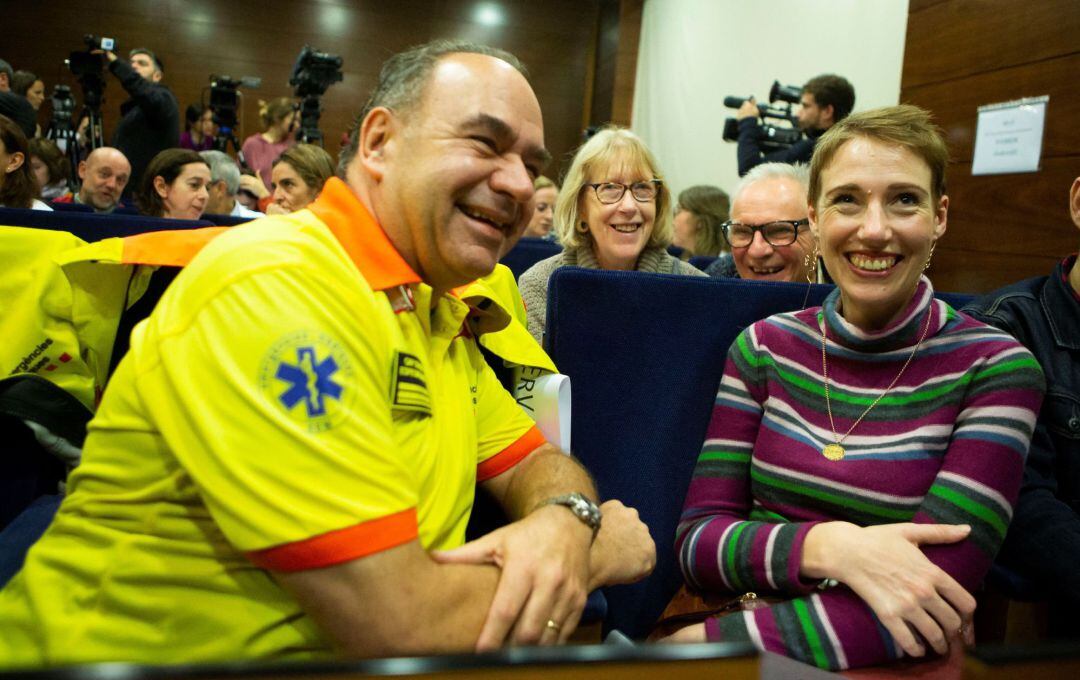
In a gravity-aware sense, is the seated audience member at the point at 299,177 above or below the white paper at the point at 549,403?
above

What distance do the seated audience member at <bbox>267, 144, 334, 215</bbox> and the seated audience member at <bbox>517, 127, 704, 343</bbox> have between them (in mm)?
1598

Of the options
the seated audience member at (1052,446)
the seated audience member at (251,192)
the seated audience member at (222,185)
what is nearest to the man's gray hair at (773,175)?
the seated audience member at (1052,446)

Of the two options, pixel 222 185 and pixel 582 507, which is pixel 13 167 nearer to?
pixel 222 185

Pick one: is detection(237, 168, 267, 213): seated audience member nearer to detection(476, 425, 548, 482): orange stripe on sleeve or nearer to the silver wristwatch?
detection(476, 425, 548, 482): orange stripe on sleeve

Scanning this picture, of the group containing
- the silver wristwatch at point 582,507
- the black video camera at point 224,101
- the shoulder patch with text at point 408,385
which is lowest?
the silver wristwatch at point 582,507

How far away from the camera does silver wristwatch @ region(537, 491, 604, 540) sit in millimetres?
988

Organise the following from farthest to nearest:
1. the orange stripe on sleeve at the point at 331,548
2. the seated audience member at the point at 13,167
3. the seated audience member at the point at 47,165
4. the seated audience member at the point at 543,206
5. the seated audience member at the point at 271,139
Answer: the seated audience member at the point at 271,139 → the seated audience member at the point at 543,206 → the seated audience member at the point at 47,165 → the seated audience member at the point at 13,167 → the orange stripe on sleeve at the point at 331,548

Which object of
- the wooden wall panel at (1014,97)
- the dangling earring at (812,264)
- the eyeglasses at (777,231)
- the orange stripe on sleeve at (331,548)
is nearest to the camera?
the orange stripe on sleeve at (331,548)

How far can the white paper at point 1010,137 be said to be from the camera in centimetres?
310

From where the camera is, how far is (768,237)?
6.89 ft

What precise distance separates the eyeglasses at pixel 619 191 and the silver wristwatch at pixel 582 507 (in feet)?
4.85

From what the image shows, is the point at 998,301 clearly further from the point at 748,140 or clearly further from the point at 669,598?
the point at 748,140

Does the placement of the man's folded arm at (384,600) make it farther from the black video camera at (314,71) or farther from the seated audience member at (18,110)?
the black video camera at (314,71)

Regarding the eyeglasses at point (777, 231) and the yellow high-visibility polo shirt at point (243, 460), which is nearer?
the yellow high-visibility polo shirt at point (243, 460)
